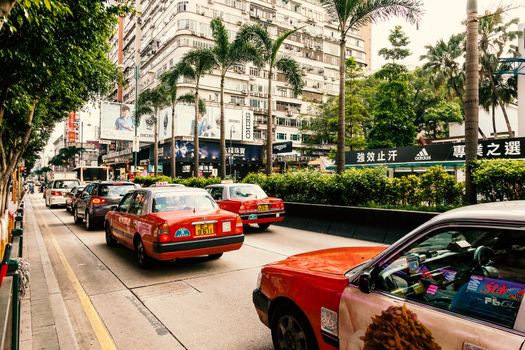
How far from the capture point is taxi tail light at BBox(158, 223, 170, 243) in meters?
6.27

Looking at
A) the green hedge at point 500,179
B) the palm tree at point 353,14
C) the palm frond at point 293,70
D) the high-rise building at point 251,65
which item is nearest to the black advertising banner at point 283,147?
the palm frond at point 293,70

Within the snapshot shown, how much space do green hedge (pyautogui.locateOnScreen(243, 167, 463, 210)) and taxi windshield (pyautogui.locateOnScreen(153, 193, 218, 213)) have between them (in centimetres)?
578

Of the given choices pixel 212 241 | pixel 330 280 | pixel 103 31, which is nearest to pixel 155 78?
pixel 103 31

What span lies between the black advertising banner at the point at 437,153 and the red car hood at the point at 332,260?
18914 mm

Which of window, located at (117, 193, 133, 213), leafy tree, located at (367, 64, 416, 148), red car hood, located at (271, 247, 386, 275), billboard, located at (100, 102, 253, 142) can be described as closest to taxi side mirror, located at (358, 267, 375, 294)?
red car hood, located at (271, 247, 386, 275)

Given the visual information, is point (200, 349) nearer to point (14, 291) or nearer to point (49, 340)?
point (49, 340)

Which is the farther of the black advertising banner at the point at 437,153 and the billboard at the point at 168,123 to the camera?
the billboard at the point at 168,123

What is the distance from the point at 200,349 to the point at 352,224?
8062mm

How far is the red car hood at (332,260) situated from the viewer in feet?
9.96

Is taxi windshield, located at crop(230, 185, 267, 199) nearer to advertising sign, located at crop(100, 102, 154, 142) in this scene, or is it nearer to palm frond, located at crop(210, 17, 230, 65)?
palm frond, located at crop(210, 17, 230, 65)

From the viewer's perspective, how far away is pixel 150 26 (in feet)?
192

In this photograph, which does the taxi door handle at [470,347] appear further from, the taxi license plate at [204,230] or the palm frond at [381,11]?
the palm frond at [381,11]

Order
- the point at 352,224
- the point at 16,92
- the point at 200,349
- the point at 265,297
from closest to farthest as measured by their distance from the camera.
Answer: the point at 265,297, the point at 200,349, the point at 16,92, the point at 352,224

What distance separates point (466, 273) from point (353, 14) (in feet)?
50.7
